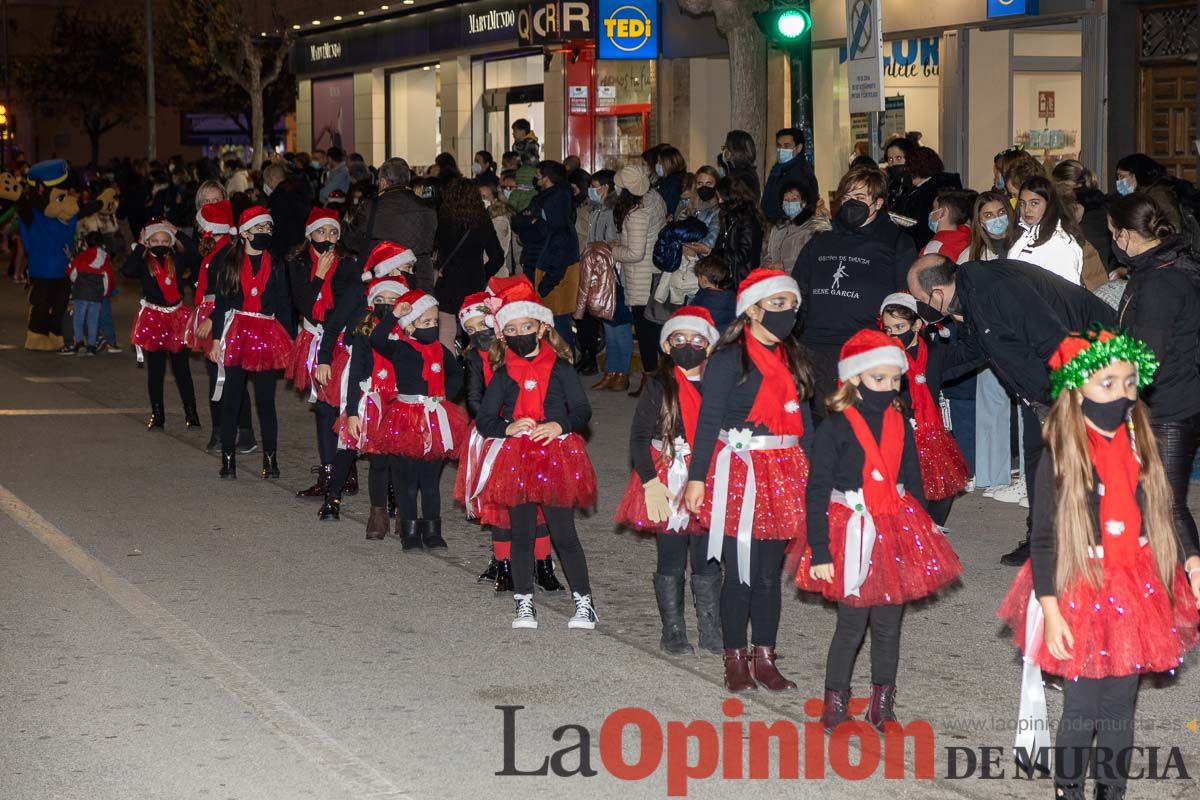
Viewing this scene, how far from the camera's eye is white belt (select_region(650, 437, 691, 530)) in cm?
705

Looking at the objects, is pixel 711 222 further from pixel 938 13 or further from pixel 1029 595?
pixel 1029 595

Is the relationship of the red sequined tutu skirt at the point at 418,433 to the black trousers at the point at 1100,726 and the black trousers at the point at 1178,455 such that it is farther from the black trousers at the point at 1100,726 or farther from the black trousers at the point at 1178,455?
the black trousers at the point at 1100,726

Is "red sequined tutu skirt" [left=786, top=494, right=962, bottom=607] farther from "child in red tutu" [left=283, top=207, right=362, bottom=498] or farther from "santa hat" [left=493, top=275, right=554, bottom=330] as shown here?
"child in red tutu" [left=283, top=207, right=362, bottom=498]

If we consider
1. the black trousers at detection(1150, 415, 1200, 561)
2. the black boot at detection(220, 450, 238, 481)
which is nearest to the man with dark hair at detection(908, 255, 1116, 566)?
the black trousers at detection(1150, 415, 1200, 561)

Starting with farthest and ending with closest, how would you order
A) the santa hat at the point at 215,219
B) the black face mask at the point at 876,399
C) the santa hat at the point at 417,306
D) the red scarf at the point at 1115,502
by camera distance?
the santa hat at the point at 215,219 < the santa hat at the point at 417,306 < the black face mask at the point at 876,399 < the red scarf at the point at 1115,502

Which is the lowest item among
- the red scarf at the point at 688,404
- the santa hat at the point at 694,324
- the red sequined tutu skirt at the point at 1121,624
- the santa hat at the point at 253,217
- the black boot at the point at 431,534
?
the black boot at the point at 431,534

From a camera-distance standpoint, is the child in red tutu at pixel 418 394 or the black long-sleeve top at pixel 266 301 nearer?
the child in red tutu at pixel 418 394

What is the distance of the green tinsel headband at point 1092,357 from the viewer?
5059 millimetres

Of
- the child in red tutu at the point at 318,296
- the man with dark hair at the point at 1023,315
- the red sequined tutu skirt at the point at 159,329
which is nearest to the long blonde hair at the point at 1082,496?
the man with dark hair at the point at 1023,315

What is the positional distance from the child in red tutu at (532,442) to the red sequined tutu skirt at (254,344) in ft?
13.7

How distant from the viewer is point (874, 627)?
6.15 metres

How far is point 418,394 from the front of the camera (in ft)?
29.9

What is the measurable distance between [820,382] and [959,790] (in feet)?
12.0

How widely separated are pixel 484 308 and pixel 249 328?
13.3ft
